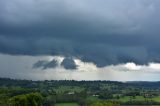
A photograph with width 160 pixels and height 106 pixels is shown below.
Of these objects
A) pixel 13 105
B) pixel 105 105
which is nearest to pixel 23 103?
pixel 13 105

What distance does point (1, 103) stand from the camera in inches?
6117

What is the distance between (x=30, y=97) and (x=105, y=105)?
129 feet

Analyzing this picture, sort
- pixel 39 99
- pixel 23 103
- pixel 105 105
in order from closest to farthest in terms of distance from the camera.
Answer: pixel 105 105 < pixel 23 103 < pixel 39 99

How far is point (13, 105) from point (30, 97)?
14.9 metres

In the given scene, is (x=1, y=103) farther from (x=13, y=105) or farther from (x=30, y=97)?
(x=30, y=97)

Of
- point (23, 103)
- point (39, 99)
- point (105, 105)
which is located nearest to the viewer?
point (105, 105)

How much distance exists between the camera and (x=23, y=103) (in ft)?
525

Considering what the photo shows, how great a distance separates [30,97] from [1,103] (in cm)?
1627

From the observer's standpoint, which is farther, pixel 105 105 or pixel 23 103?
pixel 23 103

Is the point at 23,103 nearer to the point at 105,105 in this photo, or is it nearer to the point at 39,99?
the point at 39,99

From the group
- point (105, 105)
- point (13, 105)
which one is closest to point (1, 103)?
point (13, 105)

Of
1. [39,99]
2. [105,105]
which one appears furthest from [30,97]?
[105,105]

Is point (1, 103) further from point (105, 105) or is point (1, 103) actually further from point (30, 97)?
point (105, 105)

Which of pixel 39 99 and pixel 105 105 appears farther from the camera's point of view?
pixel 39 99
